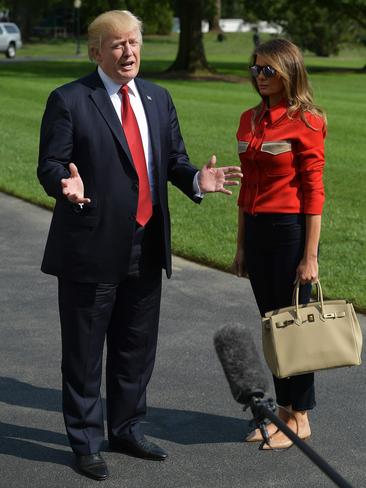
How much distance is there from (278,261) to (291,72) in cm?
92

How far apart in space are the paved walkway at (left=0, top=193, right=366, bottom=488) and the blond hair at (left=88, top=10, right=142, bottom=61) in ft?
4.51

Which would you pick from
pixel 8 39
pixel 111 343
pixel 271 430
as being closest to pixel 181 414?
pixel 271 430

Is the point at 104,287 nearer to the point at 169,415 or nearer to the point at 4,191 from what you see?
the point at 169,415

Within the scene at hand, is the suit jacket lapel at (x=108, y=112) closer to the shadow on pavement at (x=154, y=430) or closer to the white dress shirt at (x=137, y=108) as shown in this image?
the white dress shirt at (x=137, y=108)

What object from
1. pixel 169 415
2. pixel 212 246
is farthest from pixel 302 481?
pixel 212 246

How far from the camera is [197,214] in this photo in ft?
40.8

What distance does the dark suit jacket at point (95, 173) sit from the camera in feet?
15.4

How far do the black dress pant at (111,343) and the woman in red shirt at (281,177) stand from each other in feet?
1.74

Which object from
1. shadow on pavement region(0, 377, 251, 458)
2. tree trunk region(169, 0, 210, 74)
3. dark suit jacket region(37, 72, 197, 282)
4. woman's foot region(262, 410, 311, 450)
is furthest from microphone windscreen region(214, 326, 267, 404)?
tree trunk region(169, 0, 210, 74)

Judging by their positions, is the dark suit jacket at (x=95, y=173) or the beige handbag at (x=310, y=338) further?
the beige handbag at (x=310, y=338)

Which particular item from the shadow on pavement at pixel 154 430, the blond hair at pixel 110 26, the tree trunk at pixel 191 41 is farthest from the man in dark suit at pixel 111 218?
the tree trunk at pixel 191 41

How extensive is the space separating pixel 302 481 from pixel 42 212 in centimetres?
796

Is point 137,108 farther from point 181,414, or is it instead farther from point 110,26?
point 181,414

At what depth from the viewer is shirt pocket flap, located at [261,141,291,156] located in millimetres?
4996
